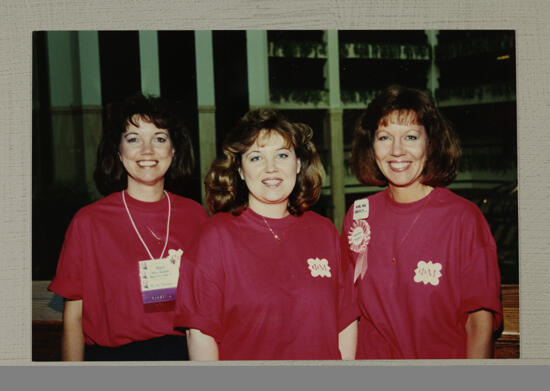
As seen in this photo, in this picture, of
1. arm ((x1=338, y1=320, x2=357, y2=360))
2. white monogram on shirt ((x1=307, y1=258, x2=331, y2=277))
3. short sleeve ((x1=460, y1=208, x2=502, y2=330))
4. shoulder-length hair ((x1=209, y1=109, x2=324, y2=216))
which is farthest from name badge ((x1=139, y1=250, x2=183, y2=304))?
short sleeve ((x1=460, y1=208, x2=502, y2=330))

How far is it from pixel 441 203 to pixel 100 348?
175cm

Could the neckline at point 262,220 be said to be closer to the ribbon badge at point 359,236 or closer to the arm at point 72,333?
the ribbon badge at point 359,236

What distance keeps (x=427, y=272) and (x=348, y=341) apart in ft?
1.60

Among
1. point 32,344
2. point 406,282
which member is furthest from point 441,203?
point 32,344

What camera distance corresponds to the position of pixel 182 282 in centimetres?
256

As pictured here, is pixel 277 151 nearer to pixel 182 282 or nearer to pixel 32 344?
pixel 182 282

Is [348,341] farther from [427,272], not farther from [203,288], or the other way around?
[203,288]

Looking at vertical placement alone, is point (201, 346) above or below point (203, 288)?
below

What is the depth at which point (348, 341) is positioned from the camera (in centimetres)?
261

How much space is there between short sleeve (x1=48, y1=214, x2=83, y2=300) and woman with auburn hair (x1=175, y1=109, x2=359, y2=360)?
0.51m
